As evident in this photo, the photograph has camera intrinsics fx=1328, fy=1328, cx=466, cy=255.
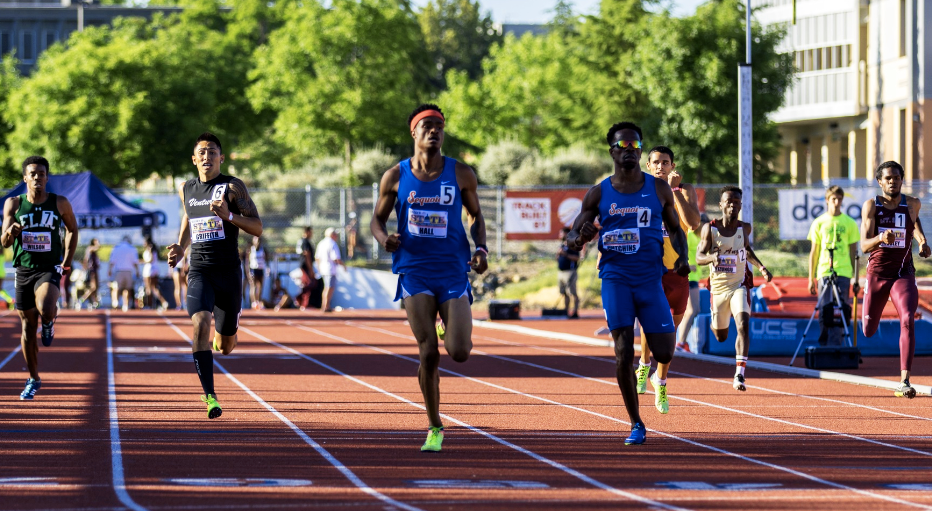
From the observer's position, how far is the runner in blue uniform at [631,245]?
8.84 meters

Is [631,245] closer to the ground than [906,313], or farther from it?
farther from it

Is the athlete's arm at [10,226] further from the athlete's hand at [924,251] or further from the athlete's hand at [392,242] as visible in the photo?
the athlete's hand at [924,251]

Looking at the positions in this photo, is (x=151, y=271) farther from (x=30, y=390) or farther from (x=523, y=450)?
(x=523, y=450)

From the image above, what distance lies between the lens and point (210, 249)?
9.93 meters

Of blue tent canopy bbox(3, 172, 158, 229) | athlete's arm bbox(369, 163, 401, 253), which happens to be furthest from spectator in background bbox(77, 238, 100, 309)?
athlete's arm bbox(369, 163, 401, 253)

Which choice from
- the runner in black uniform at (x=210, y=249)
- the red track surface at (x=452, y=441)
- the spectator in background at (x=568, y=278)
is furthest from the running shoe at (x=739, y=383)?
the spectator in background at (x=568, y=278)

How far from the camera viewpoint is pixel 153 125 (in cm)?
4600

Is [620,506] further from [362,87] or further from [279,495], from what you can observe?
[362,87]

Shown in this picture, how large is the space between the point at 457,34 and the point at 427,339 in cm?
9296

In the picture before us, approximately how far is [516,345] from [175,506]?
42.4 feet

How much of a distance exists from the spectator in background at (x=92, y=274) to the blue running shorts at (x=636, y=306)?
77.1 feet

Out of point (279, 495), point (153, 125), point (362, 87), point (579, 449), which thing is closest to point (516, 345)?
point (579, 449)

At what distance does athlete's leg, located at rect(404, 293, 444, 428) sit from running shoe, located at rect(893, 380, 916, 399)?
5.29 meters

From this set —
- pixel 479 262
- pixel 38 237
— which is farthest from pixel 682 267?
pixel 38 237
